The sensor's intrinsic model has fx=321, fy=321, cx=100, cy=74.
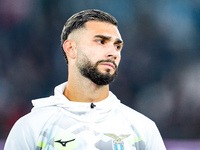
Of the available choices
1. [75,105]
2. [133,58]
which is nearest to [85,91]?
[75,105]

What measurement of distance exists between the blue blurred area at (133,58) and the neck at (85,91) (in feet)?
20.4

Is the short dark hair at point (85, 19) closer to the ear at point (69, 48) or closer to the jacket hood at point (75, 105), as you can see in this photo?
the ear at point (69, 48)

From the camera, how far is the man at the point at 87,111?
2.59 meters

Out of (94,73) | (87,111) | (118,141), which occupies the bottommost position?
(118,141)

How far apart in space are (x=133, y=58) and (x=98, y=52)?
6.96 meters

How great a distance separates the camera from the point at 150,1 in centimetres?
1057

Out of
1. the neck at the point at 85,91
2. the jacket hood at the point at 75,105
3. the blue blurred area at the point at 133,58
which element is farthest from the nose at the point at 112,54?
the blue blurred area at the point at 133,58

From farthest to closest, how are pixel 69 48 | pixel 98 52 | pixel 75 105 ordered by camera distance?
pixel 69 48 → pixel 75 105 → pixel 98 52

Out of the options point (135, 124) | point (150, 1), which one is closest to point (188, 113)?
point (150, 1)

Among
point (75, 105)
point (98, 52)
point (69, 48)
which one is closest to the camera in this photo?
point (98, 52)

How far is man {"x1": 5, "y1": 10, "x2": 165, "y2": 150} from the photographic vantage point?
8.50 feet

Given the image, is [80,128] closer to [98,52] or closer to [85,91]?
[85,91]

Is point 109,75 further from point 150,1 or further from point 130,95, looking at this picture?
point 150,1

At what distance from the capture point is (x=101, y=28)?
274 cm
